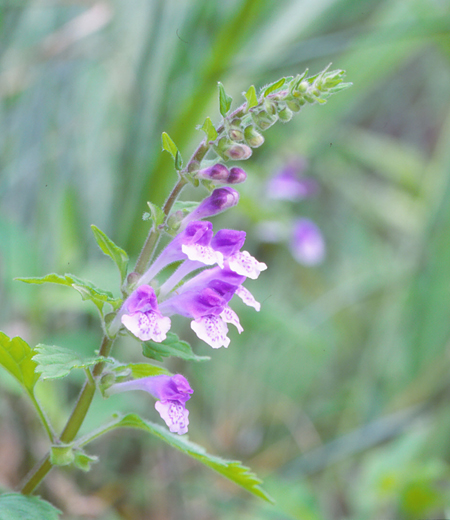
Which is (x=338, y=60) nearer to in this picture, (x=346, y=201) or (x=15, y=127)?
(x=346, y=201)

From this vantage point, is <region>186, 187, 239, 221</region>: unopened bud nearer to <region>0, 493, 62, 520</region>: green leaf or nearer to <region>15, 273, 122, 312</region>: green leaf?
<region>15, 273, 122, 312</region>: green leaf

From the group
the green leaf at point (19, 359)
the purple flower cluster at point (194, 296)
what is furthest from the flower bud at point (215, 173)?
the green leaf at point (19, 359)

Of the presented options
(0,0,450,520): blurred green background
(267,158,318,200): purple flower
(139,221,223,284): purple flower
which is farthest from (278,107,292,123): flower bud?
(267,158,318,200): purple flower

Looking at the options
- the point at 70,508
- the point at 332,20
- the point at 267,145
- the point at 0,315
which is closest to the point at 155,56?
the point at 267,145

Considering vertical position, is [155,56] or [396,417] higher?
[155,56]

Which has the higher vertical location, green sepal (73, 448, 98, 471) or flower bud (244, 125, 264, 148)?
flower bud (244, 125, 264, 148)

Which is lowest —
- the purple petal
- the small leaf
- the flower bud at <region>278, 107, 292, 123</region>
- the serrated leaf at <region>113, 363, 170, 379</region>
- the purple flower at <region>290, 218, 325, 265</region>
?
the purple flower at <region>290, 218, 325, 265</region>
